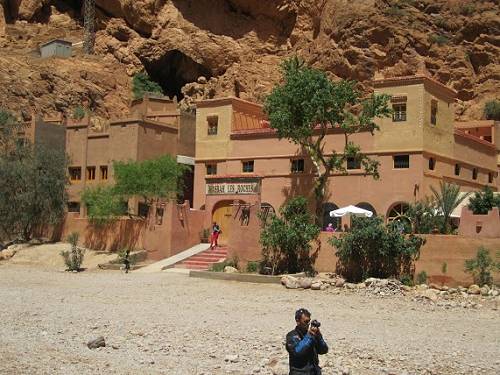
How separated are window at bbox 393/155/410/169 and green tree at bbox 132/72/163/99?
30.6 m

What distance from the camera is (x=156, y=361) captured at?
46.9ft

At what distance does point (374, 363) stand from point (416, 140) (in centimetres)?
2032

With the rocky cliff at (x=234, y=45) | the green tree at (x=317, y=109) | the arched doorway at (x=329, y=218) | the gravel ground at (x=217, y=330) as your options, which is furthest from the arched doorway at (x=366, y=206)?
the rocky cliff at (x=234, y=45)

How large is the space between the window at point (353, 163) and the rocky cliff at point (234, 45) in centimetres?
1476

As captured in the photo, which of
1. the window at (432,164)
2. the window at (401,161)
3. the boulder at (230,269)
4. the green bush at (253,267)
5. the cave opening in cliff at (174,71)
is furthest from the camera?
the cave opening in cliff at (174,71)

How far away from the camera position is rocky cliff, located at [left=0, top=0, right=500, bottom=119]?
48.0m

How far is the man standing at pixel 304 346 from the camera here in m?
8.52

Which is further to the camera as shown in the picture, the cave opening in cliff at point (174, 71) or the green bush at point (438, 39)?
the cave opening in cliff at point (174, 71)

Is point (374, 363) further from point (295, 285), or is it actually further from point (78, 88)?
point (78, 88)

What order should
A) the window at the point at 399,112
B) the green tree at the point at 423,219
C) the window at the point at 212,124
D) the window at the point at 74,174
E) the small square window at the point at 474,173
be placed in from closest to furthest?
the green tree at the point at 423,219 < the window at the point at 399,112 < the small square window at the point at 474,173 < the window at the point at 212,124 < the window at the point at 74,174

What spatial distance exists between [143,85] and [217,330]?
45613 mm

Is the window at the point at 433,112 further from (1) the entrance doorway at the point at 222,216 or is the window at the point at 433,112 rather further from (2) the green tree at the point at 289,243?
(1) the entrance doorway at the point at 222,216

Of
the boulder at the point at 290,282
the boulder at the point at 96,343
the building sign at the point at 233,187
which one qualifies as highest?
the building sign at the point at 233,187

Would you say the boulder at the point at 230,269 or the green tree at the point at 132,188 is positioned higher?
the green tree at the point at 132,188
